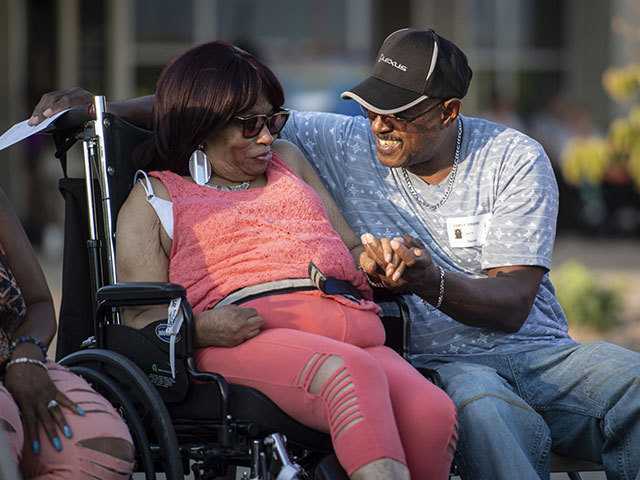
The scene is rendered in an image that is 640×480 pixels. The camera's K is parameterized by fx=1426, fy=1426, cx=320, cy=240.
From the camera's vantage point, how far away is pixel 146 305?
3953mm

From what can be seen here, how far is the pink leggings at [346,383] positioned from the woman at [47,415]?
402 mm

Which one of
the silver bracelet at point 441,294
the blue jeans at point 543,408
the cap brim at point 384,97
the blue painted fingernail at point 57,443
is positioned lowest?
the blue jeans at point 543,408

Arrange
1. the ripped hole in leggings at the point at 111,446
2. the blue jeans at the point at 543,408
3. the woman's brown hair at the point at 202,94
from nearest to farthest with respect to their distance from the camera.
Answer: the ripped hole in leggings at the point at 111,446, the blue jeans at the point at 543,408, the woman's brown hair at the point at 202,94

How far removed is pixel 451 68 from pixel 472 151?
28cm

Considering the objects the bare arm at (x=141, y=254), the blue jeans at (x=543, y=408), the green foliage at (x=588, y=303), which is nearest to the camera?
the blue jeans at (x=543, y=408)

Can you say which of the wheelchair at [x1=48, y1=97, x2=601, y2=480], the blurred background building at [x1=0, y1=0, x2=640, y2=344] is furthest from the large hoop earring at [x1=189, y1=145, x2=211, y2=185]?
the blurred background building at [x1=0, y1=0, x2=640, y2=344]

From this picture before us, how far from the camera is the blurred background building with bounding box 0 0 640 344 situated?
15.8 metres

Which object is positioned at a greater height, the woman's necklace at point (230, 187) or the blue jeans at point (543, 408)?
the woman's necklace at point (230, 187)

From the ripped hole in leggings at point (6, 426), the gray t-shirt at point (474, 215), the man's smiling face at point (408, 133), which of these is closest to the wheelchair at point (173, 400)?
the ripped hole in leggings at point (6, 426)

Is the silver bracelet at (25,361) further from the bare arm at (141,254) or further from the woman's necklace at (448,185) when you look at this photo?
the woman's necklace at (448,185)

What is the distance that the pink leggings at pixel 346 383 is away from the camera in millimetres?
3621

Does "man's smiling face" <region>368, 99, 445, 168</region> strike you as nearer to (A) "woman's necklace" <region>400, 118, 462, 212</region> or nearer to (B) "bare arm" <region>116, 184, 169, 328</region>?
(A) "woman's necklace" <region>400, 118, 462, 212</region>

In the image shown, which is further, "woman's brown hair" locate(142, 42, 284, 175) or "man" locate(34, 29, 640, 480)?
"woman's brown hair" locate(142, 42, 284, 175)

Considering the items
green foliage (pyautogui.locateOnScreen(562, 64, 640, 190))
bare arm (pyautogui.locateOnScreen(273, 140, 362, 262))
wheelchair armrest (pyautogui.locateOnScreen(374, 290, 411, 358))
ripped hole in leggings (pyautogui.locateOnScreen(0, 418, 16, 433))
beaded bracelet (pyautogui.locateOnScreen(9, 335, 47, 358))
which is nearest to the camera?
ripped hole in leggings (pyautogui.locateOnScreen(0, 418, 16, 433))
